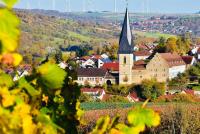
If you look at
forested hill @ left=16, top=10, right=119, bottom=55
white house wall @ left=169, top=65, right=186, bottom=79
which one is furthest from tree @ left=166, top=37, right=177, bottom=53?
forested hill @ left=16, top=10, right=119, bottom=55

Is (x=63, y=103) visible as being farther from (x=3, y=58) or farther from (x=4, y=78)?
(x=3, y=58)

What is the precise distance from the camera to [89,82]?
4331 cm

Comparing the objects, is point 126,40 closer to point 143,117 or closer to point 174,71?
Result: point 174,71

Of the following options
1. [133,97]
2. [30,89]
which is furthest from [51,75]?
[133,97]

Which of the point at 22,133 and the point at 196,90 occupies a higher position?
the point at 22,133

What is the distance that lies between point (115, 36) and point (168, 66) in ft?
301

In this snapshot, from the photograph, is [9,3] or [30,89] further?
[30,89]

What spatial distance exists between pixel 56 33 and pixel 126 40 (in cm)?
7474

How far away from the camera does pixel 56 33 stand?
382 feet

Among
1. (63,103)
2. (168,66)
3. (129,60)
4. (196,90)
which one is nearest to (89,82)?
(129,60)

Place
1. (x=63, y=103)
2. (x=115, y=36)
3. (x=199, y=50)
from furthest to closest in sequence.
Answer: (x=115, y=36)
(x=199, y=50)
(x=63, y=103)

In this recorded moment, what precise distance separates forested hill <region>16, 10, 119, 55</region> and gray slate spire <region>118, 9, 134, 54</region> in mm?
49620

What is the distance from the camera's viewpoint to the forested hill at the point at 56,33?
105 m

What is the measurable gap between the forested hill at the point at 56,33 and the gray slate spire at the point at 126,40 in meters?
49.6
